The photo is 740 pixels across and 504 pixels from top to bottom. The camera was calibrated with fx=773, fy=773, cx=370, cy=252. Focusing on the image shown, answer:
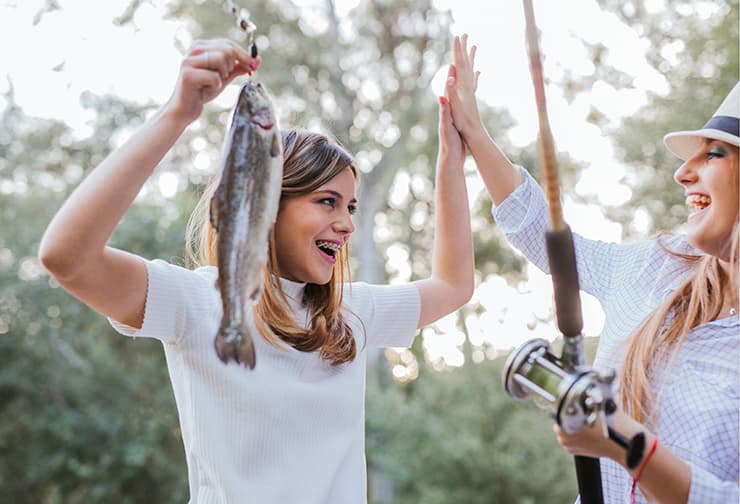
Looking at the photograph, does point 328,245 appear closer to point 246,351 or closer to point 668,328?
point 246,351

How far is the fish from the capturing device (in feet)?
4.36

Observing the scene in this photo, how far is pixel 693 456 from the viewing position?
1.73 m

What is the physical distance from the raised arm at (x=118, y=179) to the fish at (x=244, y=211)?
→ 7cm

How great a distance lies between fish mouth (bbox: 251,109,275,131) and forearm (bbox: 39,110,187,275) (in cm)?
15

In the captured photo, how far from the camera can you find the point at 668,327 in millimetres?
1923

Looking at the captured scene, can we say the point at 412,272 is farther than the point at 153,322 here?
Yes

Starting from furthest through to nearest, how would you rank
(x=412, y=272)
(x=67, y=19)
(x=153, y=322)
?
(x=412, y=272), (x=67, y=19), (x=153, y=322)

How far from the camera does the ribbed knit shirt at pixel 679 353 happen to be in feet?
5.67

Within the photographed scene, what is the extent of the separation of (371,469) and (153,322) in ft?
32.0

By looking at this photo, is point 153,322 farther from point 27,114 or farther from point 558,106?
point 27,114

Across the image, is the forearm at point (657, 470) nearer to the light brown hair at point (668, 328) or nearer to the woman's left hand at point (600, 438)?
the woman's left hand at point (600, 438)

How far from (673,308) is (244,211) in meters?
1.17

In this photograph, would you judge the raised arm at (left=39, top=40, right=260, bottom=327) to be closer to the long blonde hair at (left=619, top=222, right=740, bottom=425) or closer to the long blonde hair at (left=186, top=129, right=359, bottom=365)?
the long blonde hair at (left=186, top=129, right=359, bottom=365)

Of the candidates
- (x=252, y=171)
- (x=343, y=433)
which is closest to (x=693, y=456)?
(x=343, y=433)
